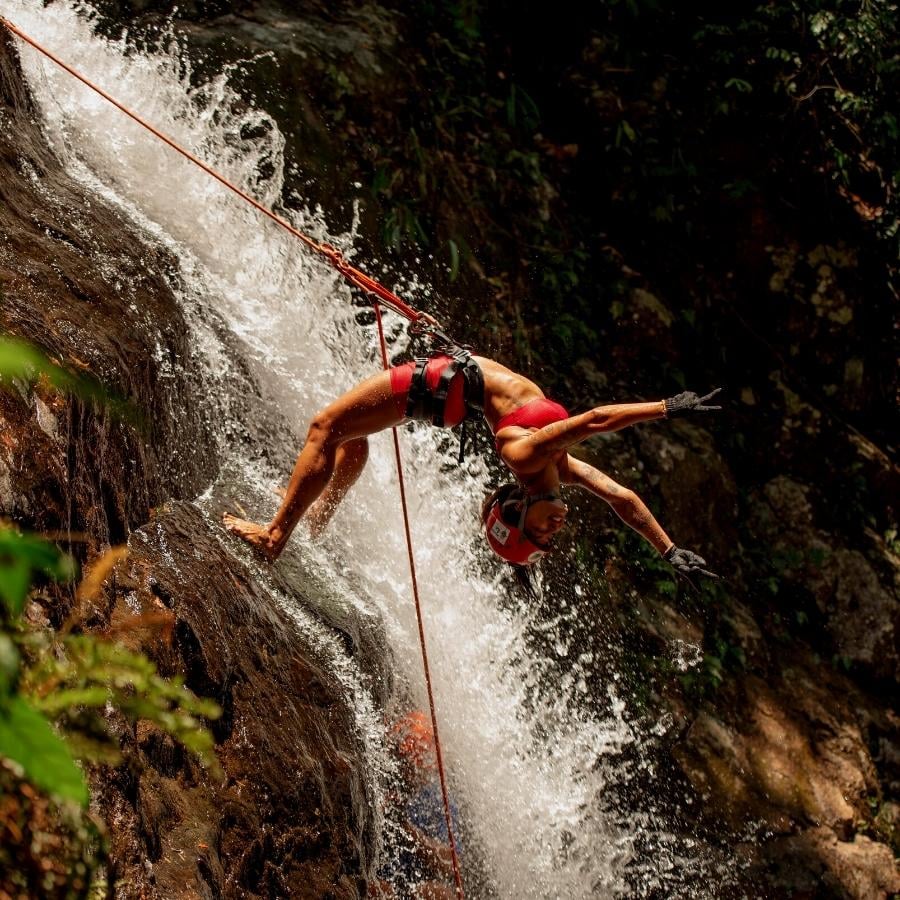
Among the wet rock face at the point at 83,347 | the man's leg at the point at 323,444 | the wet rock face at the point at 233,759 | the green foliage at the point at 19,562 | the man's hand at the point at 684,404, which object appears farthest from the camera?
the man's leg at the point at 323,444

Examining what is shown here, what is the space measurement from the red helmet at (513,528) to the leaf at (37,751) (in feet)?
9.78

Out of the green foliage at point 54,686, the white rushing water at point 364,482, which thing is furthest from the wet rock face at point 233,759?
the white rushing water at point 364,482

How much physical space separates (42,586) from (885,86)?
918 centimetres

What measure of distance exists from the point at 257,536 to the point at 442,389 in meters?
1.02

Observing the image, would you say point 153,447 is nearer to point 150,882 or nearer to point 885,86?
point 150,882

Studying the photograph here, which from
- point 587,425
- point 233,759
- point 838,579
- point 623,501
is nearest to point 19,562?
point 233,759

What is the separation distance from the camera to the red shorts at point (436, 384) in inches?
150

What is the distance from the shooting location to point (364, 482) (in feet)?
18.8

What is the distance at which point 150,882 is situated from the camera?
8.05 feet

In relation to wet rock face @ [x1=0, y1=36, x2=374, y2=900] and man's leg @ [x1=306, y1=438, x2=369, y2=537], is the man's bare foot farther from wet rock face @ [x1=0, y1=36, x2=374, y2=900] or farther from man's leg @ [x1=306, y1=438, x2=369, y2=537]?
man's leg @ [x1=306, y1=438, x2=369, y2=537]

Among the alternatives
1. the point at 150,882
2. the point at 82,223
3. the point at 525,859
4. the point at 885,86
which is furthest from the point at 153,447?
the point at 885,86

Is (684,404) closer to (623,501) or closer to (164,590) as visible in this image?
(623,501)

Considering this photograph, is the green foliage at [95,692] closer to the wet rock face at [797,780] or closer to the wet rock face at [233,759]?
the wet rock face at [233,759]

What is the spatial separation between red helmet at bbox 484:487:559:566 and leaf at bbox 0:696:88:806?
117 inches
